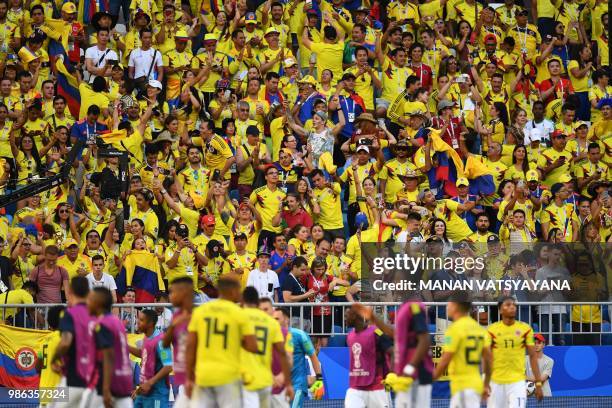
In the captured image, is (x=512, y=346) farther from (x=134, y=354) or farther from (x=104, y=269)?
(x=104, y=269)

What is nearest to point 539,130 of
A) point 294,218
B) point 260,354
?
point 294,218

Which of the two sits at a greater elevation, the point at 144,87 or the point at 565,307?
the point at 144,87

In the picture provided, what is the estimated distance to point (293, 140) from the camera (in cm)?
2425

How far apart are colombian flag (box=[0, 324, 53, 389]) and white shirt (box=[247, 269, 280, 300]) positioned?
3312 mm

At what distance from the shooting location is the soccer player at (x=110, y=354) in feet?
46.3

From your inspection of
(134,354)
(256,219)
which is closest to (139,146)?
(256,219)

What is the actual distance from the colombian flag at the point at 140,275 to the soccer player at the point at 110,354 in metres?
7.02

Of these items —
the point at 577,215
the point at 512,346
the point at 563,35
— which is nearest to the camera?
the point at 512,346

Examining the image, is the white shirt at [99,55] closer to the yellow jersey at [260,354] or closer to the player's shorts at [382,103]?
the player's shorts at [382,103]

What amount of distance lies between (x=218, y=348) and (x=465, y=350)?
2.96m

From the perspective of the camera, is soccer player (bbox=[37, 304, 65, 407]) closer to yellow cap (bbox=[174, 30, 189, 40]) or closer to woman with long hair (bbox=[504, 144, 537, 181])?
yellow cap (bbox=[174, 30, 189, 40])

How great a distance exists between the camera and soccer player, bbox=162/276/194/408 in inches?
561

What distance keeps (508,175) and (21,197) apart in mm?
8804

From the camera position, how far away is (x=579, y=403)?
21375 millimetres
